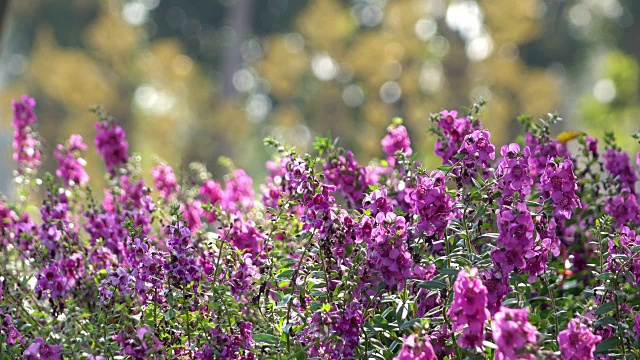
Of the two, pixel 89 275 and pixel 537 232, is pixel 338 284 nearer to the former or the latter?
pixel 537 232

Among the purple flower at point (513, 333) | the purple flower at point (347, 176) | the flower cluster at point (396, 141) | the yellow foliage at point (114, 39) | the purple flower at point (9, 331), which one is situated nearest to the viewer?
the purple flower at point (513, 333)

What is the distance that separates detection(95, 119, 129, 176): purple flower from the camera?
4.67 m

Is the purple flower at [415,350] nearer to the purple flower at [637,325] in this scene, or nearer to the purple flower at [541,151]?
the purple flower at [637,325]

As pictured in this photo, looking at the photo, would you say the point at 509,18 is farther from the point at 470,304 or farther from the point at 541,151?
the point at 470,304

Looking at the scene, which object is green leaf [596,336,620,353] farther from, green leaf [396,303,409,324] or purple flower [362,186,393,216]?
purple flower [362,186,393,216]

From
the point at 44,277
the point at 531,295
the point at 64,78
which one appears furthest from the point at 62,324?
the point at 64,78

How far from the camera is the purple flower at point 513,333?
216 centimetres

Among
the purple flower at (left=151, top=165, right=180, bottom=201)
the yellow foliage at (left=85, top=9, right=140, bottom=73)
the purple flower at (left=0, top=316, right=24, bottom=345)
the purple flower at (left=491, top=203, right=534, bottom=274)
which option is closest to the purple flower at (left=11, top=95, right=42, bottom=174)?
the purple flower at (left=151, top=165, right=180, bottom=201)

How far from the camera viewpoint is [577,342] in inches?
91.9

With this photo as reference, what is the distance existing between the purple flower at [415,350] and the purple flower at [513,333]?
0.17 meters

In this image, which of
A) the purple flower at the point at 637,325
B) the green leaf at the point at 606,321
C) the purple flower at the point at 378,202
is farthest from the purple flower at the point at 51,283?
the purple flower at the point at 637,325

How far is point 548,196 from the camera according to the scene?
3113 millimetres

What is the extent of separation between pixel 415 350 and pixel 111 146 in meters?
2.77

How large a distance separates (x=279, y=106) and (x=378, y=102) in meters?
5.20
